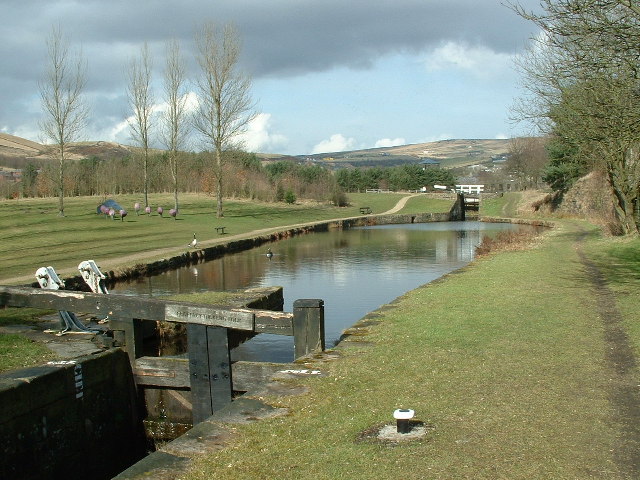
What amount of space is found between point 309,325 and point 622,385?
12.6 feet

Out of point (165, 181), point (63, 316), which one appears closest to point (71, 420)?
point (63, 316)

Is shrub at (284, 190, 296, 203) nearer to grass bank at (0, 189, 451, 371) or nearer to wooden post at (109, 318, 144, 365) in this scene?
grass bank at (0, 189, 451, 371)

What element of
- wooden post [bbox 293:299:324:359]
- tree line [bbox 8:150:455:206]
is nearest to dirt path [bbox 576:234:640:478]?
wooden post [bbox 293:299:324:359]

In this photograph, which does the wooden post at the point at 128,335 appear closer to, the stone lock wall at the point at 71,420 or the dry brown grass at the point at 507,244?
the stone lock wall at the point at 71,420

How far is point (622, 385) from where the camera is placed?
738 centimetres

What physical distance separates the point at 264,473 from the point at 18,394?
3723 millimetres

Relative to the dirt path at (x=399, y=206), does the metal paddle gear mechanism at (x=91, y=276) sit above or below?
above

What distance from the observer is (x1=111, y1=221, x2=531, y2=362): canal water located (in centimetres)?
1580

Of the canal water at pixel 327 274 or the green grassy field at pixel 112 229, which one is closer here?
the canal water at pixel 327 274

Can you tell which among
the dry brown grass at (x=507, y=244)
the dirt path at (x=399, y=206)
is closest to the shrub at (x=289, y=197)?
the dirt path at (x=399, y=206)

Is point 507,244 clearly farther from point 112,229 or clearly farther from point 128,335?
point 128,335

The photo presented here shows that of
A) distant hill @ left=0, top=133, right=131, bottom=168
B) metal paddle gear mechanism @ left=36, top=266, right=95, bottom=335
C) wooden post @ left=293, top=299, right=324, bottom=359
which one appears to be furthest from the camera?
distant hill @ left=0, top=133, right=131, bottom=168

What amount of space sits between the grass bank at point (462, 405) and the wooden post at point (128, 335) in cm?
292

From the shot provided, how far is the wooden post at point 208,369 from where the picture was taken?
8.98m
